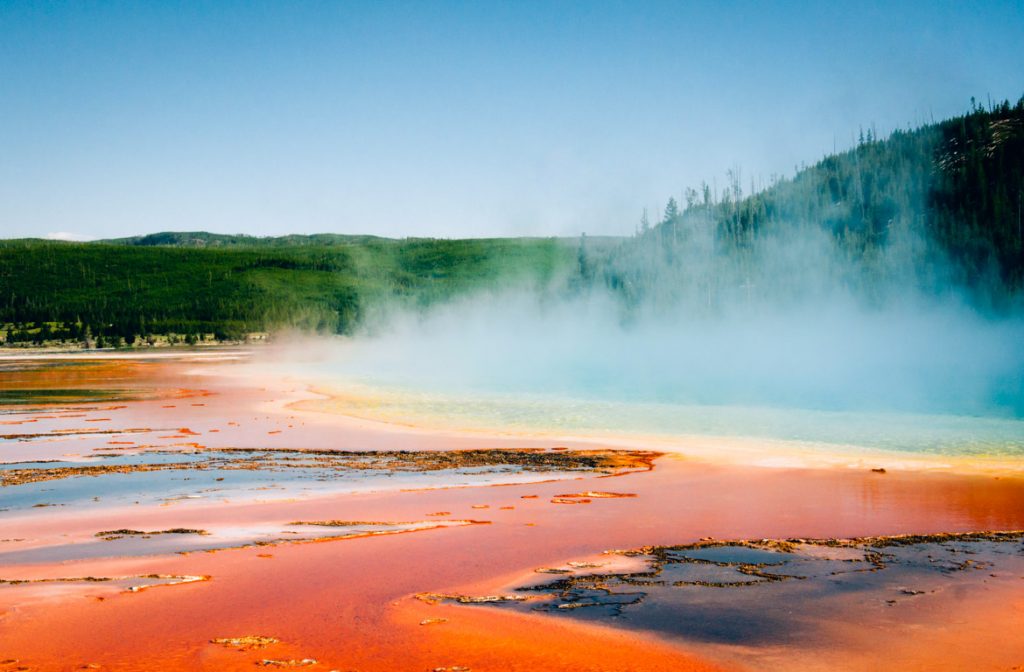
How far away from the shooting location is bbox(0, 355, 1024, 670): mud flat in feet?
20.0

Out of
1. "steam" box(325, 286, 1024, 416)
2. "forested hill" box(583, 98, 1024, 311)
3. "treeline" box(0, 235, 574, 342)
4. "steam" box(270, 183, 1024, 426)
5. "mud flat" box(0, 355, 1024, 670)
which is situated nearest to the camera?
"mud flat" box(0, 355, 1024, 670)

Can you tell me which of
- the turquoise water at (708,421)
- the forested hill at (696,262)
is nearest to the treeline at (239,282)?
the forested hill at (696,262)

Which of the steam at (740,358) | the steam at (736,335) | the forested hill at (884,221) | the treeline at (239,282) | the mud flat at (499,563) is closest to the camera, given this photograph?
the mud flat at (499,563)

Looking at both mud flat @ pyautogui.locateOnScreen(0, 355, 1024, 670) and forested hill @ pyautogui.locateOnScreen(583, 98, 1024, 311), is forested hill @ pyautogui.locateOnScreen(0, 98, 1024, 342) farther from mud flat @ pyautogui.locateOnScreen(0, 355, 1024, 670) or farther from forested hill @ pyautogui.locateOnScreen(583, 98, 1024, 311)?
mud flat @ pyautogui.locateOnScreen(0, 355, 1024, 670)

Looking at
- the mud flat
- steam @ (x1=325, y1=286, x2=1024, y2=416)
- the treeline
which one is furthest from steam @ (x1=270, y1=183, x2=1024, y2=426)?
the treeline

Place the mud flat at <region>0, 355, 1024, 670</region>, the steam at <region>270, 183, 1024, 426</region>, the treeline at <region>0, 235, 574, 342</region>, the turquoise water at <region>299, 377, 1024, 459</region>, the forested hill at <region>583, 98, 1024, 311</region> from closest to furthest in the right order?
the mud flat at <region>0, 355, 1024, 670</region>
the turquoise water at <region>299, 377, 1024, 459</region>
the steam at <region>270, 183, 1024, 426</region>
the forested hill at <region>583, 98, 1024, 311</region>
the treeline at <region>0, 235, 574, 342</region>

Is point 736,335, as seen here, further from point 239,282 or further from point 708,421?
point 239,282

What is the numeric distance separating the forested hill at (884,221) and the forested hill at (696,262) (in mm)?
152

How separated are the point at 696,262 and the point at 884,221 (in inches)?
857

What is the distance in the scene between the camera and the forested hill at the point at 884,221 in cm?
6384

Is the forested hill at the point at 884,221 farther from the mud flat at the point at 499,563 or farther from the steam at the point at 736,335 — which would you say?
the mud flat at the point at 499,563

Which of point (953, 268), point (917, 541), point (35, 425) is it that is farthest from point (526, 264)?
point (917, 541)

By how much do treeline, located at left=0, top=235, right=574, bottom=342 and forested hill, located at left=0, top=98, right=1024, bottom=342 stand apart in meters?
0.42

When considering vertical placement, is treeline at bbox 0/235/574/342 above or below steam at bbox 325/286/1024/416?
above
